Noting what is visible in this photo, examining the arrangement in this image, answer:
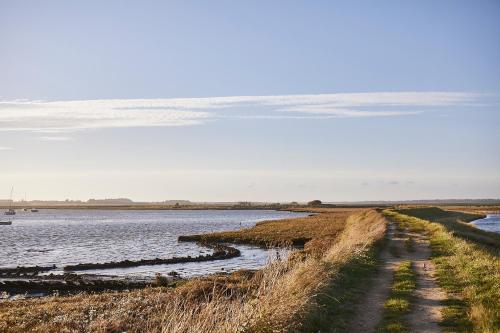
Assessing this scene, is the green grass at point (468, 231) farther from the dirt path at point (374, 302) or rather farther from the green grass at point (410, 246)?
the dirt path at point (374, 302)

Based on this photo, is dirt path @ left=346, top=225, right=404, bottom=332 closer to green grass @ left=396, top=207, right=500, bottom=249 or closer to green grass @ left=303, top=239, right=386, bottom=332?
green grass @ left=303, top=239, right=386, bottom=332

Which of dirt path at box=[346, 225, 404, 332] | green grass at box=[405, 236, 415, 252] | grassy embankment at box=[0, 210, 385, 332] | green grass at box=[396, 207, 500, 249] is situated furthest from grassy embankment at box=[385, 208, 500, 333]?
green grass at box=[396, 207, 500, 249]

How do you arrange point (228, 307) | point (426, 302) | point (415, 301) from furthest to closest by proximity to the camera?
point (415, 301) < point (426, 302) < point (228, 307)

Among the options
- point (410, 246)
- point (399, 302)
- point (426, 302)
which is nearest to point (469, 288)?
point (426, 302)

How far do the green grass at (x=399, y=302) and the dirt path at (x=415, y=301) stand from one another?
20cm

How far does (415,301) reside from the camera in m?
18.9

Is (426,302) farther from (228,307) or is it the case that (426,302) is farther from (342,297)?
(228,307)

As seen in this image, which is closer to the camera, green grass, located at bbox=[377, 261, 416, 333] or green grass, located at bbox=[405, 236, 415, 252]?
green grass, located at bbox=[377, 261, 416, 333]

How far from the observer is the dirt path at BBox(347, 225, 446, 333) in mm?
15883

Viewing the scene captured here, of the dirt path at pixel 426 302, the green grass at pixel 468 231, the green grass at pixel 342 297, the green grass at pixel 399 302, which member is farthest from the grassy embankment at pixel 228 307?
the green grass at pixel 468 231

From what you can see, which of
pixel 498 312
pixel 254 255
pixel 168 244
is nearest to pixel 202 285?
pixel 498 312

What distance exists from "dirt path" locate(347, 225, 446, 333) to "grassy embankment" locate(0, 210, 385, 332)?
59 cm

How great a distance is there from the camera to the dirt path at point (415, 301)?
15883mm

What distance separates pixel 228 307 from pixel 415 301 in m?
6.89
